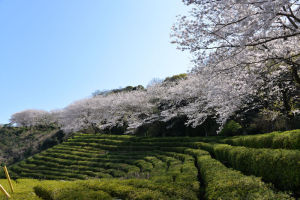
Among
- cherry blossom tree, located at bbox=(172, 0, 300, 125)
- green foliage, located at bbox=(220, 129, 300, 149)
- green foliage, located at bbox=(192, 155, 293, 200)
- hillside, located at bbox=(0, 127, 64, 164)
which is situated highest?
cherry blossom tree, located at bbox=(172, 0, 300, 125)

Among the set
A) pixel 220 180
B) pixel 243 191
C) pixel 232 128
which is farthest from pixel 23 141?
pixel 243 191

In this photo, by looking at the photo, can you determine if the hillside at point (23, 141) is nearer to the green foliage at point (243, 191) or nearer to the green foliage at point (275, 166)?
the green foliage at point (275, 166)

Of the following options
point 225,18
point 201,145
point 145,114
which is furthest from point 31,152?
point 225,18

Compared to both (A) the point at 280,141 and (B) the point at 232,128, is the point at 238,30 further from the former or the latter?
(B) the point at 232,128

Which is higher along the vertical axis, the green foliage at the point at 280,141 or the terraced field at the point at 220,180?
the green foliage at the point at 280,141

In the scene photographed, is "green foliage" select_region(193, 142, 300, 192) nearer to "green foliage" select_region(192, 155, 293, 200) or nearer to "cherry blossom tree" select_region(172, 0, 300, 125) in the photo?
"green foliage" select_region(192, 155, 293, 200)

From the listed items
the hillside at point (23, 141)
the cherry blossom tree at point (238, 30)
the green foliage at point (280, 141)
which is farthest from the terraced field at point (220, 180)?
the hillside at point (23, 141)

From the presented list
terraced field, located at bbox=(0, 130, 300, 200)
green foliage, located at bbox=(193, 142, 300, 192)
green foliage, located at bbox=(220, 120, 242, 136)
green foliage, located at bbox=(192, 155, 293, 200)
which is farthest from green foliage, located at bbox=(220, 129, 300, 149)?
green foliage, located at bbox=(220, 120, 242, 136)

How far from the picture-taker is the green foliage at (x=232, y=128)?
19953 millimetres

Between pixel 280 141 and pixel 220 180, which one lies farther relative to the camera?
pixel 280 141

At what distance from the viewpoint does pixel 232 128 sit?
2017cm

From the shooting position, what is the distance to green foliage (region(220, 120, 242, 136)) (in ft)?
65.5

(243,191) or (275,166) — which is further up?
(275,166)

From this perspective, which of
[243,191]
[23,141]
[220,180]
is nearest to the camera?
[243,191]
